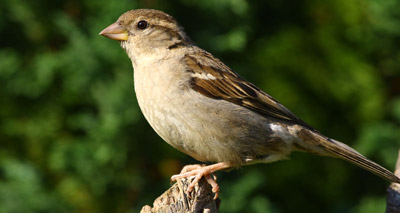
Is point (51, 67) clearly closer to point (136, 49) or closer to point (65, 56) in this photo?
point (65, 56)

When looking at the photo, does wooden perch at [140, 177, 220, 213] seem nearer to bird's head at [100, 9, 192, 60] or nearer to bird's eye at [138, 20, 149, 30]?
bird's head at [100, 9, 192, 60]

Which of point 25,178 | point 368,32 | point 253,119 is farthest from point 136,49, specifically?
point 368,32

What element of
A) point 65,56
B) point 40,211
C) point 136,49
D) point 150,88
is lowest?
point 40,211

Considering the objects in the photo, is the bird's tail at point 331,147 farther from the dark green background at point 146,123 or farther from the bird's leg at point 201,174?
the dark green background at point 146,123

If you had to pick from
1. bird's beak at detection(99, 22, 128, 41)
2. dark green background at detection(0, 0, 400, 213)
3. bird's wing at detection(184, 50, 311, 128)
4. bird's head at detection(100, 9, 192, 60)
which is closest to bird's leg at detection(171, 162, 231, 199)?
bird's wing at detection(184, 50, 311, 128)

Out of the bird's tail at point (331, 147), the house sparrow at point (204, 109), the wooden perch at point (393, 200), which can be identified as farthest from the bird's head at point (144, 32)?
the wooden perch at point (393, 200)

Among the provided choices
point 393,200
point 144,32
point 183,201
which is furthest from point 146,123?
point 393,200

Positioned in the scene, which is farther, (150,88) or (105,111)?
(105,111)
